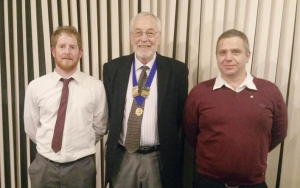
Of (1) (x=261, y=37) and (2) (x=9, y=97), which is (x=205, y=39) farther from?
(2) (x=9, y=97)

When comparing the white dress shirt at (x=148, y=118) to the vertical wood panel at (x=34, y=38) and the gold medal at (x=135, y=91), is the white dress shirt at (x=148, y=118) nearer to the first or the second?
the gold medal at (x=135, y=91)

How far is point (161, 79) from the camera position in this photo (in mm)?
2027

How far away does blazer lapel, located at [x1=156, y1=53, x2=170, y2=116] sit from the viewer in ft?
6.55

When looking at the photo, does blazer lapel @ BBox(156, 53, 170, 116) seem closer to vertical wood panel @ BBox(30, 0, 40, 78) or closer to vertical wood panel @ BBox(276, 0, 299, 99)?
vertical wood panel @ BBox(276, 0, 299, 99)

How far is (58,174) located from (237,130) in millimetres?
1234

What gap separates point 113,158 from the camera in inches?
80.0

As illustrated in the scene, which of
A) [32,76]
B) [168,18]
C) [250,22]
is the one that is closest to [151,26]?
[168,18]

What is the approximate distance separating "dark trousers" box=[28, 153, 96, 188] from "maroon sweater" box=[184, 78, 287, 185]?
0.84 metres

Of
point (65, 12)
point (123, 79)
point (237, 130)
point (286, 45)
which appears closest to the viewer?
point (237, 130)

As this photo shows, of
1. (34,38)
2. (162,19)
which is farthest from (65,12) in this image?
(162,19)

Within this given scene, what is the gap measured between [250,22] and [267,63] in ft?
1.22

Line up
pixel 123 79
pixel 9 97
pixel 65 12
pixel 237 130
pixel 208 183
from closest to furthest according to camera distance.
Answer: pixel 237 130 < pixel 208 183 < pixel 123 79 < pixel 65 12 < pixel 9 97

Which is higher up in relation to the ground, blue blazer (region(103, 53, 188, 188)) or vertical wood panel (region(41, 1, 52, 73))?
vertical wood panel (region(41, 1, 52, 73))

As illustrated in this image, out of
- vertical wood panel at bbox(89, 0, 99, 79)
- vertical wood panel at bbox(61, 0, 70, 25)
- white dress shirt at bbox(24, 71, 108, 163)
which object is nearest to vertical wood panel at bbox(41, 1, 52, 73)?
vertical wood panel at bbox(61, 0, 70, 25)
